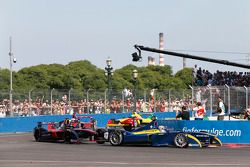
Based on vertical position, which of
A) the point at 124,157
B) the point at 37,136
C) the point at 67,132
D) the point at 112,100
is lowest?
the point at 124,157

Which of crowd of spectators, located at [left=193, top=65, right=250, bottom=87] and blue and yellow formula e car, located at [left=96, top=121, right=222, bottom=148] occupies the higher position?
crowd of spectators, located at [left=193, top=65, right=250, bottom=87]

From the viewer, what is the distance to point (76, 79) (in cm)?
9319

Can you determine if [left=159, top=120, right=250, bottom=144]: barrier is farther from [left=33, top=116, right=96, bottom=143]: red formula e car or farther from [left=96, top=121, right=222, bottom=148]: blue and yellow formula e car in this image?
[left=33, top=116, right=96, bottom=143]: red formula e car

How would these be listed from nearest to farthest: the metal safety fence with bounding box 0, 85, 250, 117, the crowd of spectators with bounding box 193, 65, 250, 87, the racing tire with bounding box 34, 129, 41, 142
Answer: the racing tire with bounding box 34, 129, 41, 142 < the metal safety fence with bounding box 0, 85, 250, 117 < the crowd of spectators with bounding box 193, 65, 250, 87

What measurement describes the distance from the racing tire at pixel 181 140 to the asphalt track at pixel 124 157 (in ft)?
1.65

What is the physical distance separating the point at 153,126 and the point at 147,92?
20015 millimetres

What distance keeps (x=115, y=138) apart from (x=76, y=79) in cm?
6876

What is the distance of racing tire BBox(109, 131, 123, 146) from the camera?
24594 millimetres

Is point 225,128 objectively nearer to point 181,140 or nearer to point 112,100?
point 181,140

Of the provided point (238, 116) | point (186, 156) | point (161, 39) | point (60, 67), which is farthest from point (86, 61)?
point (186, 156)

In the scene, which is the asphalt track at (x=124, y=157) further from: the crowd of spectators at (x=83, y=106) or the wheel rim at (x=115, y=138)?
the crowd of spectators at (x=83, y=106)

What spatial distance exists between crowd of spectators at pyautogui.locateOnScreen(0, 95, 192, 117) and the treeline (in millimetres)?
38635

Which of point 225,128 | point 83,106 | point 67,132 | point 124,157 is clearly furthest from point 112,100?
point 124,157

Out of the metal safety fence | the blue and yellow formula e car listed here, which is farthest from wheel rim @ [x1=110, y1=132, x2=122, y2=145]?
the metal safety fence
